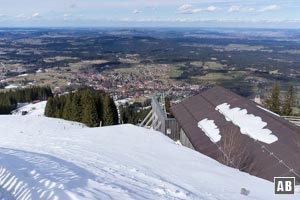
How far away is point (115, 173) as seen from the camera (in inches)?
420

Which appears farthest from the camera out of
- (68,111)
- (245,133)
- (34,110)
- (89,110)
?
(34,110)

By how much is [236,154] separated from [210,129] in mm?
3554

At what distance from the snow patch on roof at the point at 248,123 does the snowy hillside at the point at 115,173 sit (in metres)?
2.72

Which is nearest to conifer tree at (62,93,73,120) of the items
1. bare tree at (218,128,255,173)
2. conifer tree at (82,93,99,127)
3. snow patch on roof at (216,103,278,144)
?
conifer tree at (82,93,99,127)

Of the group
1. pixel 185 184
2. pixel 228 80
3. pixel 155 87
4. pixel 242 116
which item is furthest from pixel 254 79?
pixel 185 184

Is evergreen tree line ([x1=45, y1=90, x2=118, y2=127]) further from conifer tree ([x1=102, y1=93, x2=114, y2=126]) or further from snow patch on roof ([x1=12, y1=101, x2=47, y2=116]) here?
snow patch on roof ([x1=12, y1=101, x2=47, y2=116])

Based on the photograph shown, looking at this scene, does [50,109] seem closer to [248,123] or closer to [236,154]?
[248,123]

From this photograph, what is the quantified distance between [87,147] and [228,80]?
7997 centimetres

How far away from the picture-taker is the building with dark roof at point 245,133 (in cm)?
1297

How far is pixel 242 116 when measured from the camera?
18.2m

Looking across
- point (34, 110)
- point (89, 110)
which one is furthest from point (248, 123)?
point (34, 110)

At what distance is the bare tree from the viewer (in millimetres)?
13625

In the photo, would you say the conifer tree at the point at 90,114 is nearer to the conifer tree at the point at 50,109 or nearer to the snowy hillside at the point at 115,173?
the conifer tree at the point at 50,109

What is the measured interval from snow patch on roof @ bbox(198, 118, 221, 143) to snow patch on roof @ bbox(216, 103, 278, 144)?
0.84 m
